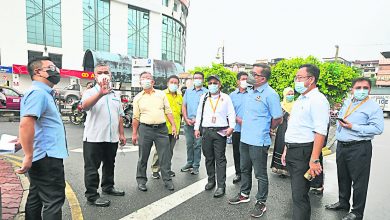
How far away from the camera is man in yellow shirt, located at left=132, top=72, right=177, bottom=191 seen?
165 inches

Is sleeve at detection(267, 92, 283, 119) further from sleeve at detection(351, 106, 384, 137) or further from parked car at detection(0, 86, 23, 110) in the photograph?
parked car at detection(0, 86, 23, 110)

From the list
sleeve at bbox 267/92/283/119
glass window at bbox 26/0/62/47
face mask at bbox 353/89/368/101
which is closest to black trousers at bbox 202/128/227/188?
sleeve at bbox 267/92/283/119

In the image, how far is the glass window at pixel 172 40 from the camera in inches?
1362

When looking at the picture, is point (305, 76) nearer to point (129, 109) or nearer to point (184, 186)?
point (184, 186)

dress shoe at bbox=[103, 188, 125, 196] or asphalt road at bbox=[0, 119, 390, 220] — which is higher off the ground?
dress shoe at bbox=[103, 188, 125, 196]

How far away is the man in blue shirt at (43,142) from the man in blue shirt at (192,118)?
9.65ft

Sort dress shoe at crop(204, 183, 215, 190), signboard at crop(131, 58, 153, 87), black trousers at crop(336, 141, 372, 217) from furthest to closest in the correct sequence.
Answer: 1. signboard at crop(131, 58, 153, 87)
2. dress shoe at crop(204, 183, 215, 190)
3. black trousers at crop(336, 141, 372, 217)

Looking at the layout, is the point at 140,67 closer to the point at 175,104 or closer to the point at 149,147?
the point at 175,104

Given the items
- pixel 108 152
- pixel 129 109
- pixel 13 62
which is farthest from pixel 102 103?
pixel 13 62

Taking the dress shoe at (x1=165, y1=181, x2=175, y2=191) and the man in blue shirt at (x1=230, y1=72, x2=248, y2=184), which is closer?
the dress shoe at (x1=165, y1=181, x2=175, y2=191)

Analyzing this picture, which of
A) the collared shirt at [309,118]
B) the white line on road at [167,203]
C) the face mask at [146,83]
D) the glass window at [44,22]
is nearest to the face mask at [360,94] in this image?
the collared shirt at [309,118]

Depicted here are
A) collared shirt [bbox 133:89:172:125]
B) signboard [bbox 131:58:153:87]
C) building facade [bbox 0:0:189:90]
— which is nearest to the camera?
collared shirt [bbox 133:89:172:125]

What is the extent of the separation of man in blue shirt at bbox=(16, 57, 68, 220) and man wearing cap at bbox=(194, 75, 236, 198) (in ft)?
7.03

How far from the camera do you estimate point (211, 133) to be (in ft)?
13.4
